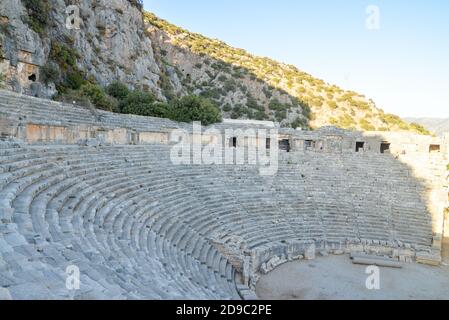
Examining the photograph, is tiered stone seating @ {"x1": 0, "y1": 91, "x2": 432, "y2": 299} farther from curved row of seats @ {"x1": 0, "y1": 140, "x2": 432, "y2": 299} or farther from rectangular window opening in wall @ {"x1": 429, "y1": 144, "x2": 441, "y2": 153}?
rectangular window opening in wall @ {"x1": 429, "y1": 144, "x2": 441, "y2": 153}

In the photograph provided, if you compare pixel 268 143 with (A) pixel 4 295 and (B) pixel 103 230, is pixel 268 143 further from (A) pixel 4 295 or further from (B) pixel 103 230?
(A) pixel 4 295

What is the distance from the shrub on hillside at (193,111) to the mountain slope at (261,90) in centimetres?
1891

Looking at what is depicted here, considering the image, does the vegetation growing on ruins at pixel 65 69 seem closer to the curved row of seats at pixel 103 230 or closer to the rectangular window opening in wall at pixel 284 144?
the curved row of seats at pixel 103 230

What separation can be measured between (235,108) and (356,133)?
2190 cm

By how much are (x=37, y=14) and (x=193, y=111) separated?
1297 cm

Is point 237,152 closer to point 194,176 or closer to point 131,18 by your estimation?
point 194,176

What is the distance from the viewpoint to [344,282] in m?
11.2

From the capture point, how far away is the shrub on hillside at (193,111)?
2194 centimetres

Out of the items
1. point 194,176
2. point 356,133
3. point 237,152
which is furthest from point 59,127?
point 356,133

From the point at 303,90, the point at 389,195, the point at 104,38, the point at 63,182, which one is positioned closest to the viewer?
the point at 63,182

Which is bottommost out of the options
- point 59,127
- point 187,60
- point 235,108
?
point 59,127

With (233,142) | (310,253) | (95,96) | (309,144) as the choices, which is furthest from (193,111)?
(310,253)

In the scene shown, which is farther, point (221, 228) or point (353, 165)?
point (353, 165)

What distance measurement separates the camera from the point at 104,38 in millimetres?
32812
